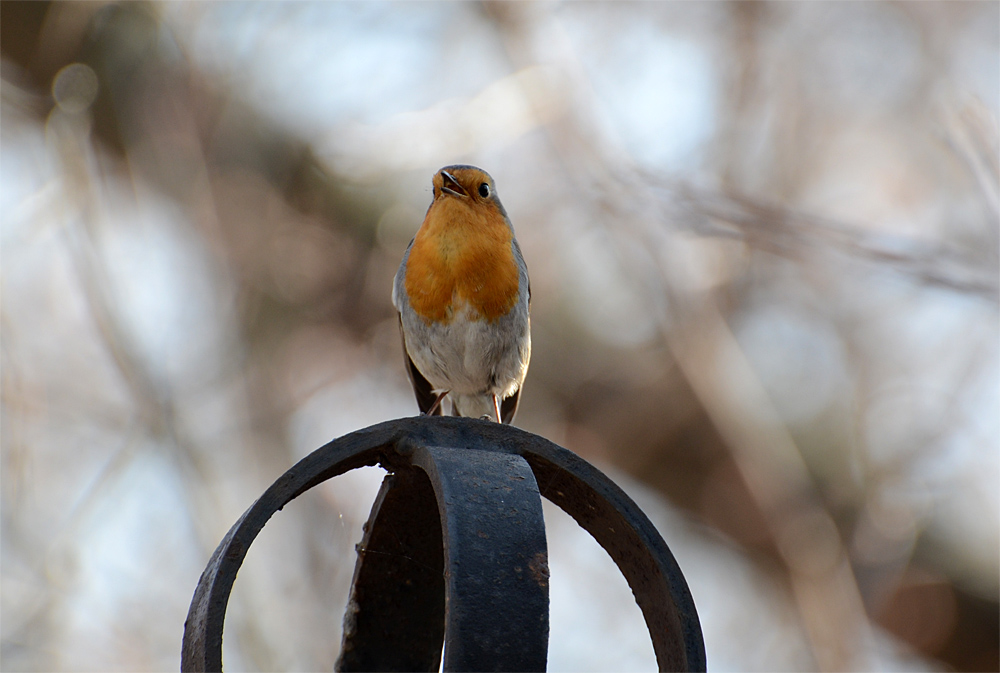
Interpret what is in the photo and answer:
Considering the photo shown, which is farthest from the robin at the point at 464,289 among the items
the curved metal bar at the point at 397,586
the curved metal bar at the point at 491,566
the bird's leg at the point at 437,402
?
the curved metal bar at the point at 491,566

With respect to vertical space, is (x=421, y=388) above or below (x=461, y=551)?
above

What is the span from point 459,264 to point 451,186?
1.06ft

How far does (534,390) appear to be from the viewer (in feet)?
21.3

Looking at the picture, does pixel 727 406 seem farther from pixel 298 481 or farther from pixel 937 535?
pixel 298 481

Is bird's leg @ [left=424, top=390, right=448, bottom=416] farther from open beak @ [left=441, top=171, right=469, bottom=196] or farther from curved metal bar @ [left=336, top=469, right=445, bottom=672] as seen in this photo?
curved metal bar @ [left=336, top=469, right=445, bottom=672]

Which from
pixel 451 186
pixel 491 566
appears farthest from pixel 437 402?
pixel 491 566

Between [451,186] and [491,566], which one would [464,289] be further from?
[491,566]

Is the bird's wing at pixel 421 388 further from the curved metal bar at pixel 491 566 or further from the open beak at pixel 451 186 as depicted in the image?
the curved metal bar at pixel 491 566

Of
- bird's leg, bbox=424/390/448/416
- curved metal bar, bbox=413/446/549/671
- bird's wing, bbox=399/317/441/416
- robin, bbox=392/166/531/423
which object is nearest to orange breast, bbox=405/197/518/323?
robin, bbox=392/166/531/423

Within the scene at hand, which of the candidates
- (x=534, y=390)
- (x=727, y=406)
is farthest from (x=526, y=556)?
(x=534, y=390)

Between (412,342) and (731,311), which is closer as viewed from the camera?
(412,342)

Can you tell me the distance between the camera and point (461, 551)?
1525mm

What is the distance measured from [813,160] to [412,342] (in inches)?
173

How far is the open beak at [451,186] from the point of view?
3.51 metres
